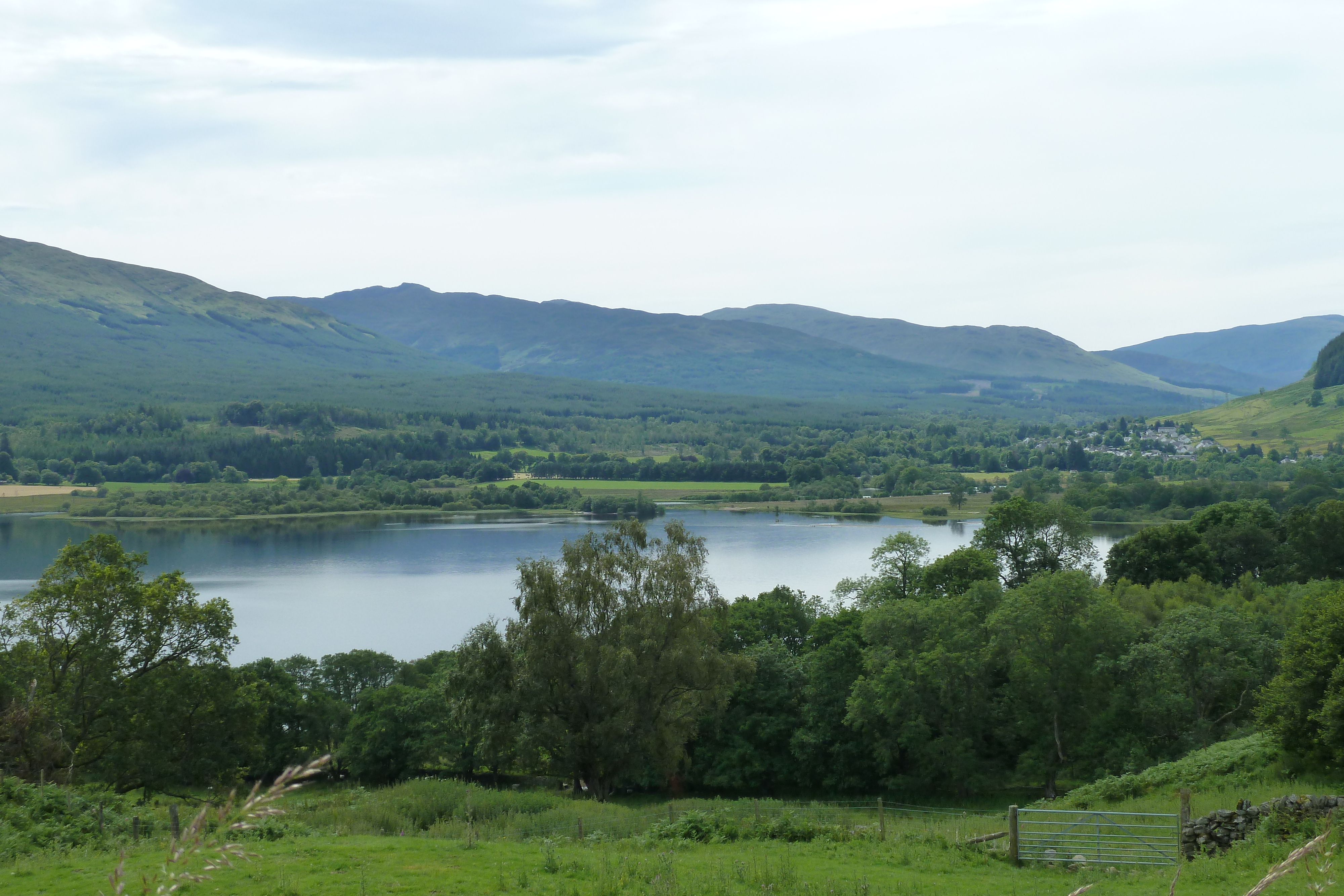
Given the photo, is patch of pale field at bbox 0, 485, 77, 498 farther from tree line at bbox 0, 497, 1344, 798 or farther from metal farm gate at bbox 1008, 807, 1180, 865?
metal farm gate at bbox 1008, 807, 1180, 865

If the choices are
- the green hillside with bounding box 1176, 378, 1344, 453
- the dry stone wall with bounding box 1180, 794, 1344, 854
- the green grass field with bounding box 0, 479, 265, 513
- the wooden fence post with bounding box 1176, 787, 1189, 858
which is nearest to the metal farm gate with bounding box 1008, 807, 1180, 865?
the wooden fence post with bounding box 1176, 787, 1189, 858

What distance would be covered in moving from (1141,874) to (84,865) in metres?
10.0

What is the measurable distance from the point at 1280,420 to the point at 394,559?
116 m

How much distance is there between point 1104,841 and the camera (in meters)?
10.9

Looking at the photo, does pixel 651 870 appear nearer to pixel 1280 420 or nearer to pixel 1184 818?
pixel 1184 818

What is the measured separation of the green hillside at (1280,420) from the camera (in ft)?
390

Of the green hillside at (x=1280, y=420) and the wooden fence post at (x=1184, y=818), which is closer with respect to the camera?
the wooden fence post at (x=1184, y=818)

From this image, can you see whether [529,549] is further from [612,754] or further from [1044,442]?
[1044,442]

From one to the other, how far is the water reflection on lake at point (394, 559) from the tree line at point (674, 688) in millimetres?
21813

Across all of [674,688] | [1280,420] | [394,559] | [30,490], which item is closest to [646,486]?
[394,559]

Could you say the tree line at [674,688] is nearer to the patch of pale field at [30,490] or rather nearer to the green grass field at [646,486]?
the green grass field at [646,486]

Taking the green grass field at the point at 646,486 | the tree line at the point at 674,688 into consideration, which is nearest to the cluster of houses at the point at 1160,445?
the green grass field at the point at 646,486

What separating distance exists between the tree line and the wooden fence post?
648cm

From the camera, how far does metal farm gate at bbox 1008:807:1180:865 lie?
1044cm
